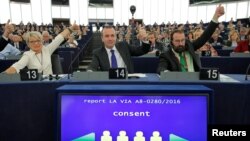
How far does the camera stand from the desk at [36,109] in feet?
6.25

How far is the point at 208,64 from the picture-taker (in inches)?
174

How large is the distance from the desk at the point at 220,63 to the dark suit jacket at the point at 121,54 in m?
1.01

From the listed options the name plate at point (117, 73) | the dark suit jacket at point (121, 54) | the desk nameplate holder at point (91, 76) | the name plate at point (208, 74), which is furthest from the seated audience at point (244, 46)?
the desk nameplate holder at point (91, 76)

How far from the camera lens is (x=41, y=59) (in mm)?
3371

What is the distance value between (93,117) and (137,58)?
10.3 feet

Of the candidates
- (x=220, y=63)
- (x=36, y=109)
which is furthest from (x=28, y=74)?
(x=220, y=63)

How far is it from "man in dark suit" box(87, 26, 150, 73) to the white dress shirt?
1.93 feet

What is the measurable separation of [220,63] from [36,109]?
3252 millimetres

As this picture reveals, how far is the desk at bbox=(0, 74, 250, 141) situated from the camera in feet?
6.25

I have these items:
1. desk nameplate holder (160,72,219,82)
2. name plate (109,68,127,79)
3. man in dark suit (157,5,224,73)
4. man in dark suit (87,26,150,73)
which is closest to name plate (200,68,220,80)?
desk nameplate holder (160,72,219,82)

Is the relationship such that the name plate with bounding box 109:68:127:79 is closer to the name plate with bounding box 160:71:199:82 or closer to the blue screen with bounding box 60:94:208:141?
the name plate with bounding box 160:71:199:82

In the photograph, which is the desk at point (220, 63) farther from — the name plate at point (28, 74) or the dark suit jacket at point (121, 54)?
the name plate at point (28, 74)

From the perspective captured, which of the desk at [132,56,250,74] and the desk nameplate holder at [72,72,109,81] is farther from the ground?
the desk nameplate holder at [72,72,109,81]

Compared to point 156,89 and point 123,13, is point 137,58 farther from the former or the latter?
point 123,13
